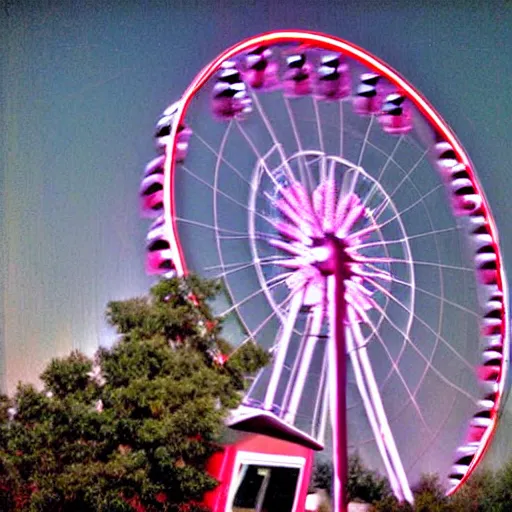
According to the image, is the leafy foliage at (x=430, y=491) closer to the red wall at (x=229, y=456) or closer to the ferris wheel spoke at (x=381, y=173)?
the red wall at (x=229, y=456)

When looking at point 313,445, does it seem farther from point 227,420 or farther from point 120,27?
point 120,27

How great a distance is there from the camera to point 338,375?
30.3 feet

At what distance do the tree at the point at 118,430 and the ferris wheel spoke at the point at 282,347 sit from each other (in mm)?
676

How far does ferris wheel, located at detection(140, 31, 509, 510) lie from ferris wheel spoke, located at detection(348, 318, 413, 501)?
1cm

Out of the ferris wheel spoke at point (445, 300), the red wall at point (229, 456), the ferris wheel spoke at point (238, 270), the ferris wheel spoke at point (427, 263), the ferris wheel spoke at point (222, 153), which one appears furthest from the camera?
the ferris wheel spoke at point (445, 300)

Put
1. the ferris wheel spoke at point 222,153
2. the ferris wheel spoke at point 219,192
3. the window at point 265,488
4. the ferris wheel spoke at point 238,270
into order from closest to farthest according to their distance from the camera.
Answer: the window at point 265,488 < the ferris wheel spoke at point 238,270 < the ferris wheel spoke at point 219,192 < the ferris wheel spoke at point 222,153

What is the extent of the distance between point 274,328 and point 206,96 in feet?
6.61

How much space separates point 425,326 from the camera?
33.9 feet

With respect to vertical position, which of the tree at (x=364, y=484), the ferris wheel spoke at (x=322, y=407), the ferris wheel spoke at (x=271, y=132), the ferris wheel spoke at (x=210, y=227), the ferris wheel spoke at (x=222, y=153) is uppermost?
the ferris wheel spoke at (x=271, y=132)

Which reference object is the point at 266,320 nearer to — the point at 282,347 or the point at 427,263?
the point at 282,347

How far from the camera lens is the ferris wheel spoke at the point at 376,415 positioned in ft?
31.5

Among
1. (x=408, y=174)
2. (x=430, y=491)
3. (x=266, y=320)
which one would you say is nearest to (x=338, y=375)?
(x=266, y=320)

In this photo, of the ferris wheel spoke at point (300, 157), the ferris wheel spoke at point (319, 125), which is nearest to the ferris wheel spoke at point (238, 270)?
the ferris wheel spoke at point (300, 157)

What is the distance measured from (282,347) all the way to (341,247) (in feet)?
3.79
